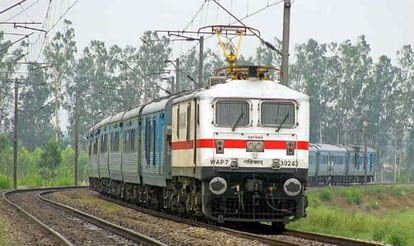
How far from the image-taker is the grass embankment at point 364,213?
71.4 feet

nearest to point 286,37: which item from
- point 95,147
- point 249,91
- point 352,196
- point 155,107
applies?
point 155,107

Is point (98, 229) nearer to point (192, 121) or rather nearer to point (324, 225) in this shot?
point (192, 121)

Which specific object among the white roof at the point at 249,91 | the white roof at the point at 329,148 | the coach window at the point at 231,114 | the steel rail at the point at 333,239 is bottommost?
the steel rail at the point at 333,239

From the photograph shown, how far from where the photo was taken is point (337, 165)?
238ft

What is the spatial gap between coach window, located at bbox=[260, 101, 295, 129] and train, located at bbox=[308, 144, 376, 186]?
45.5 m

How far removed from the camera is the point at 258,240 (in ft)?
58.7

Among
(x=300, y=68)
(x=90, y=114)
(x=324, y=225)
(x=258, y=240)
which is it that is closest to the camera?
(x=258, y=240)

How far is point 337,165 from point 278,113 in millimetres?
52641

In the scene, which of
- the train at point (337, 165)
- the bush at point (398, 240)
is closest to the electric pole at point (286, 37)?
Result: the bush at point (398, 240)

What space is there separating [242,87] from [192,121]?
55.9 inches

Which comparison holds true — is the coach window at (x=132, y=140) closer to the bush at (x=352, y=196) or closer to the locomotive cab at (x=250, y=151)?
the locomotive cab at (x=250, y=151)

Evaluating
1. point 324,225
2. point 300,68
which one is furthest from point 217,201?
point 300,68

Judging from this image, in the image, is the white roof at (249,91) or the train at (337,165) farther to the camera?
the train at (337,165)

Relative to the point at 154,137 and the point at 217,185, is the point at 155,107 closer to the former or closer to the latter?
the point at 154,137
